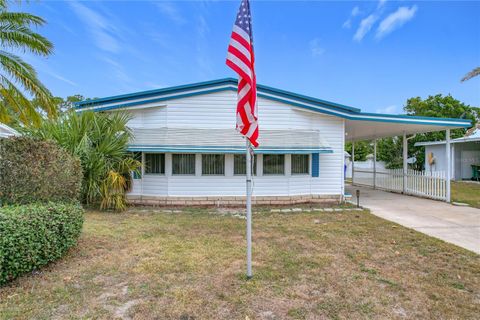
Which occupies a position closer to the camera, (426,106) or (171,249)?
(171,249)

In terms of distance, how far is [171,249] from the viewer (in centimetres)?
495

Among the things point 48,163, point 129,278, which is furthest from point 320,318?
point 48,163

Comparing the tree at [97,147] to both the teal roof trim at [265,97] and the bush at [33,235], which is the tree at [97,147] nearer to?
the teal roof trim at [265,97]

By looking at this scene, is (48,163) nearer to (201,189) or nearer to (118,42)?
(201,189)

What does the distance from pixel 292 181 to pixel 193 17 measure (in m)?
8.04

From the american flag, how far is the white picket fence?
10.2 meters

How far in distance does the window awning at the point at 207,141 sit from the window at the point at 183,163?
62 cm

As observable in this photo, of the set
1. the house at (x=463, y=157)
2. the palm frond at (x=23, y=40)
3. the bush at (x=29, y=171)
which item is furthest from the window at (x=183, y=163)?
the house at (x=463, y=157)

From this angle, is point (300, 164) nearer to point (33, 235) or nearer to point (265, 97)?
point (265, 97)

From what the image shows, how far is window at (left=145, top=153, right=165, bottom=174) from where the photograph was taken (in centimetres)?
959

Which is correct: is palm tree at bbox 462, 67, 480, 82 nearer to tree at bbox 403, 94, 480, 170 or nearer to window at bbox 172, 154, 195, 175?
window at bbox 172, 154, 195, 175

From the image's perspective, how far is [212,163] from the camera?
380 inches

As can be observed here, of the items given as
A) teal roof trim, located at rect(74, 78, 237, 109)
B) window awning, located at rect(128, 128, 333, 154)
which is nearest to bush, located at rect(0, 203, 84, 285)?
window awning, located at rect(128, 128, 333, 154)

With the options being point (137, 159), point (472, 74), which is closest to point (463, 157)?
point (472, 74)
